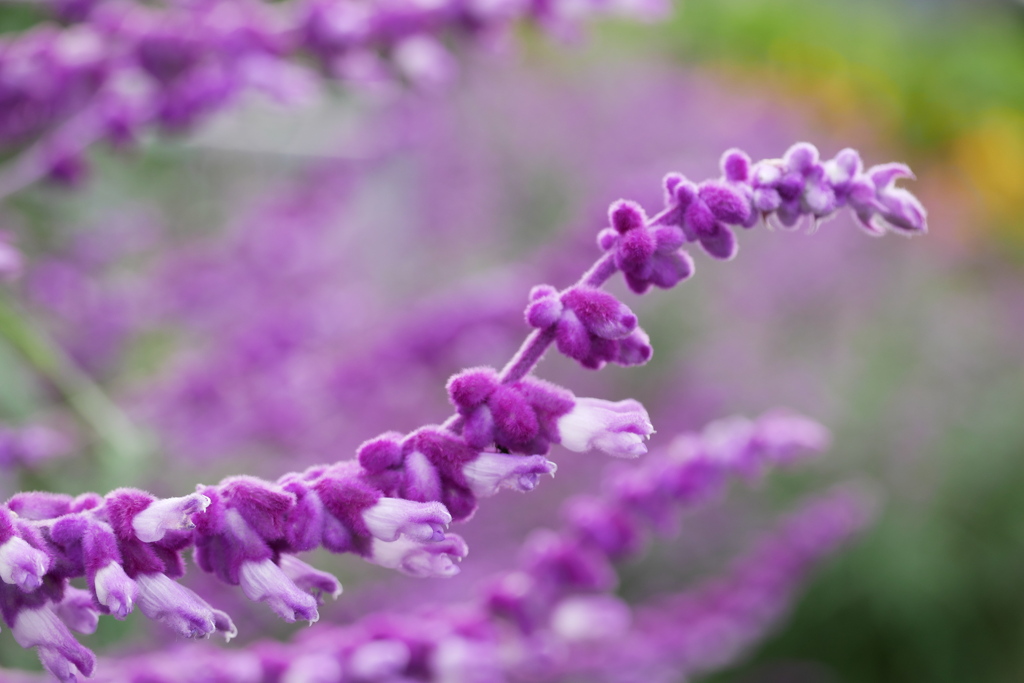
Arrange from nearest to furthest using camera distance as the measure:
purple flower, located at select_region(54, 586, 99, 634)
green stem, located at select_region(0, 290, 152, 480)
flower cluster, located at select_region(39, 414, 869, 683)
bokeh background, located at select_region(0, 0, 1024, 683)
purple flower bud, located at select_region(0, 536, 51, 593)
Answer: purple flower bud, located at select_region(0, 536, 51, 593) < purple flower, located at select_region(54, 586, 99, 634) < flower cluster, located at select_region(39, 414, 869, 683) < green stem, located at select_region(0, 290, 152, 480) < bokeh background, located at select_region(0, 0, 1024, 683)

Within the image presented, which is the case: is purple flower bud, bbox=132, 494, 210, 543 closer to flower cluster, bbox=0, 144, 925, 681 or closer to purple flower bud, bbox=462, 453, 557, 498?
flower cluster, bbox=0, 144, 925, 681

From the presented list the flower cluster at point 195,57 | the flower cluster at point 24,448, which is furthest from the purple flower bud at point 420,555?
the flower cluster at point 195,57

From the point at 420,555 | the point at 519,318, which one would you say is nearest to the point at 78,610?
the point at 420,555

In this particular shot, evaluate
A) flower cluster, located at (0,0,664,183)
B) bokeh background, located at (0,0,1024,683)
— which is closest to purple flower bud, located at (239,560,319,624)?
bokeh background, located at (0,0,1024,683)

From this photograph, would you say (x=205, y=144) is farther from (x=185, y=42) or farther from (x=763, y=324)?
(x=763, y=324)

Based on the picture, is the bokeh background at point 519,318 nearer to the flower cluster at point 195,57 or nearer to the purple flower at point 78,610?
the flower cluster at point 195,57

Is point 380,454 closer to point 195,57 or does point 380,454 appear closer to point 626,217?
point 626,217
